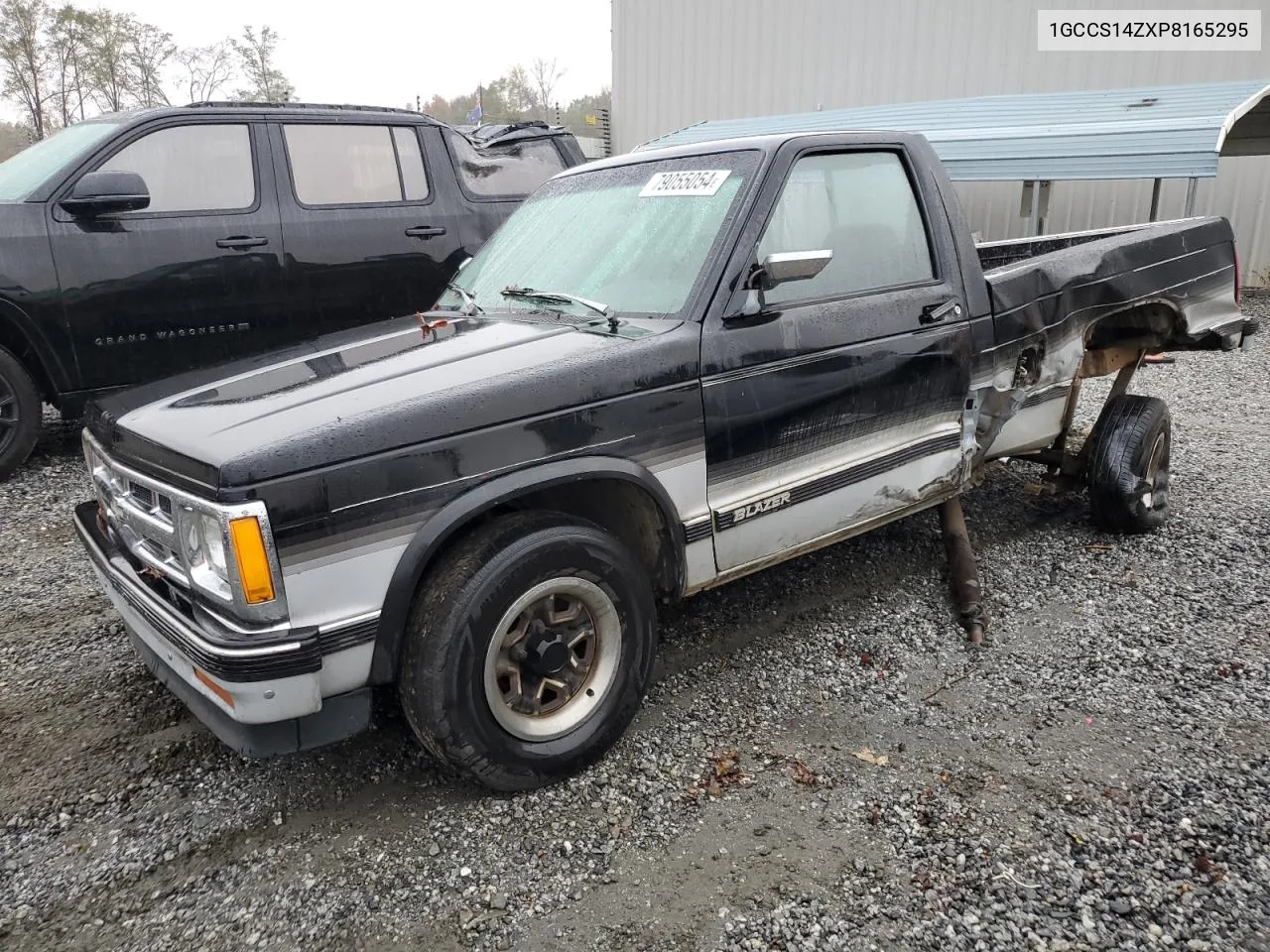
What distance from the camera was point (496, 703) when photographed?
2.53 meters

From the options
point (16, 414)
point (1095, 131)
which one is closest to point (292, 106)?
point (16, 414)

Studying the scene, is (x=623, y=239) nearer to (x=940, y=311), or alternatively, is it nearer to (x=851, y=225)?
(x=851, y=225)

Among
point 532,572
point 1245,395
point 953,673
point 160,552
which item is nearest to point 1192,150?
point 1245,395

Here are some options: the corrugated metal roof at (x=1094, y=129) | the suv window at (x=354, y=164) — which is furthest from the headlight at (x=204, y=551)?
the corrugated metal roof at (x=1094, y=129)

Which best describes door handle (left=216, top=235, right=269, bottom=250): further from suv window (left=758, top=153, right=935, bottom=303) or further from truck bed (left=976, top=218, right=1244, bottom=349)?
truck bed (left=976, top=218, right=1244, bottom=349)

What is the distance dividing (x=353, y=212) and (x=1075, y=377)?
4.51 metres

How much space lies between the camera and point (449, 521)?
2.36 metres

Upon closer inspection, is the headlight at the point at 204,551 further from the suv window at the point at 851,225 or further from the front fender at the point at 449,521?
the suv window at the point at 851,225

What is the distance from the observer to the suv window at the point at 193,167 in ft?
17.6

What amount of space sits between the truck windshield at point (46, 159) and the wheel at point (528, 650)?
4.43 metres

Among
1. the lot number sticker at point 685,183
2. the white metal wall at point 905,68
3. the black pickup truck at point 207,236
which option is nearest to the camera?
the lot number sticker at point 685,183

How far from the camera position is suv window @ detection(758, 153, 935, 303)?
313 centimetres

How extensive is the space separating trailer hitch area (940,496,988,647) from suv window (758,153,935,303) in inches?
44.2

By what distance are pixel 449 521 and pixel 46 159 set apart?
4.78 m
